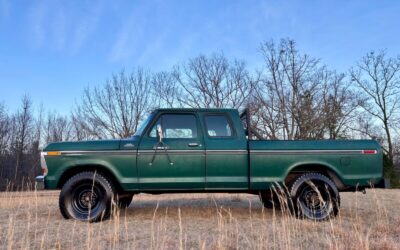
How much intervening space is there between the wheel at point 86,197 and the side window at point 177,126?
3.87 feet

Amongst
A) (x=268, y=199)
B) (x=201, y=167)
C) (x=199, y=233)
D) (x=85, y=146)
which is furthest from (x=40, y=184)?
(x=268, y=199)

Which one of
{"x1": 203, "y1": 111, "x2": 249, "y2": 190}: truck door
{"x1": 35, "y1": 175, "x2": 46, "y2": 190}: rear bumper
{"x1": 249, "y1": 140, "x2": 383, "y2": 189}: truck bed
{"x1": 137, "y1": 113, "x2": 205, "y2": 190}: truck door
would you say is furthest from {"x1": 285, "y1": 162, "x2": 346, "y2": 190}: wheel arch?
{"x1": 35, "y1": 175, "x2": 46, "y2": 190}: rear bumper

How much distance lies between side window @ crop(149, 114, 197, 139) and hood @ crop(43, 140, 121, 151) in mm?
663

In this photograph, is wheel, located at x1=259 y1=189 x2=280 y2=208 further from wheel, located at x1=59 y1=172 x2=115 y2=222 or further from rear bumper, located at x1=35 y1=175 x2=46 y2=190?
rear bumper, located at x1=35 y1=175 x2=46 y2=190

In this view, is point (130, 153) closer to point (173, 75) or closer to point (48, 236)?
point (48, 236)

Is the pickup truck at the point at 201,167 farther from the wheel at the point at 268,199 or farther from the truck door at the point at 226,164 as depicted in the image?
the wheel at the point at 268,199

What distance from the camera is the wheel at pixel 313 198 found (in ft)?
Result: 21.2

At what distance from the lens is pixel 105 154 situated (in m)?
6.50

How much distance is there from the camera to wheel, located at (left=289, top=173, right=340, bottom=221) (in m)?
6.45

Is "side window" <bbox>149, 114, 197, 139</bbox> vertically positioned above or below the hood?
above

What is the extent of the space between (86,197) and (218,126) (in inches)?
100.0

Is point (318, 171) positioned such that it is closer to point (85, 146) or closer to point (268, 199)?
point (268, 199)

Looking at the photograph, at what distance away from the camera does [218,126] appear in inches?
271

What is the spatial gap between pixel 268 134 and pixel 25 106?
34.6 meters
